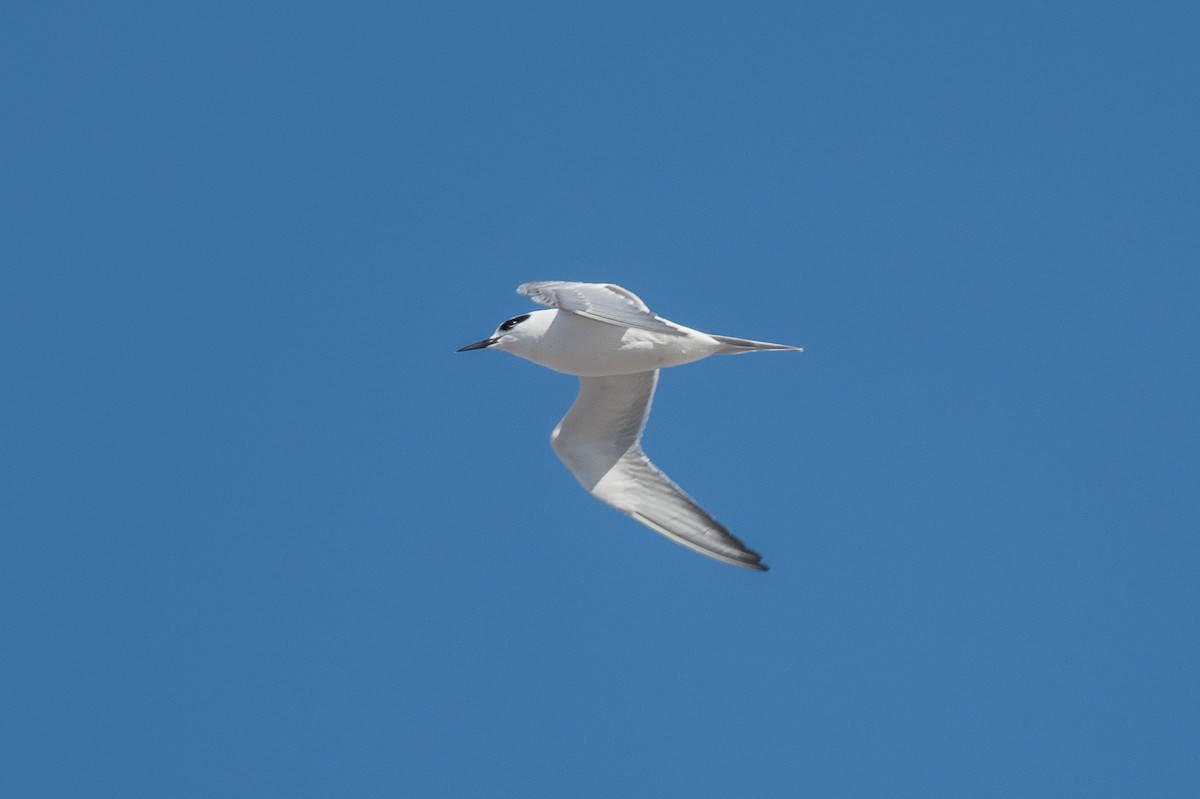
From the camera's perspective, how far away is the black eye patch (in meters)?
13.9

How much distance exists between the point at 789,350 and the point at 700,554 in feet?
6.34

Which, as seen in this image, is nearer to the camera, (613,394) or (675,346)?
(675,346)

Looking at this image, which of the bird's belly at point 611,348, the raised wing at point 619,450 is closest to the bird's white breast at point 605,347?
the bird's belly at point 611,348

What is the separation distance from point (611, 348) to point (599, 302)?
78 centimetres

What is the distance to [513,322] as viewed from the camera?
14.0 meters

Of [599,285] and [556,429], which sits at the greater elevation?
[599,285]

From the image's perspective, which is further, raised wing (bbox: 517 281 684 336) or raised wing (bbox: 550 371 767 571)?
raised wing (bbox: 550 371 767 571)

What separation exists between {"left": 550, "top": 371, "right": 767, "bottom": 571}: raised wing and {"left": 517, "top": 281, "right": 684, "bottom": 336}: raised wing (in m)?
1.46

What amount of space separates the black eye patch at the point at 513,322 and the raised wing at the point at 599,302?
646mm

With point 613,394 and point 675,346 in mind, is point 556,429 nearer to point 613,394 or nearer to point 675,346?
point 613,394

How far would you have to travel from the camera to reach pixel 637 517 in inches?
562

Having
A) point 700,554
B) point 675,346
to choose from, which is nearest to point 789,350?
point 675,346

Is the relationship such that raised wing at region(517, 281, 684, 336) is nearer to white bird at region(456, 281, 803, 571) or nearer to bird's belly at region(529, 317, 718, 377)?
white bird at region(456, 281, 803, 571)

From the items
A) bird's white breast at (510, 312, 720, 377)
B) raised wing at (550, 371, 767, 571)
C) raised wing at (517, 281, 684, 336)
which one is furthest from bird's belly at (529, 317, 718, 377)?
raised wing at (550, 371, 767, 571)
